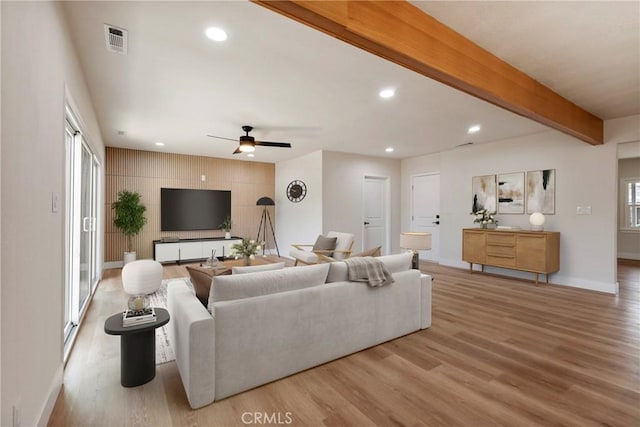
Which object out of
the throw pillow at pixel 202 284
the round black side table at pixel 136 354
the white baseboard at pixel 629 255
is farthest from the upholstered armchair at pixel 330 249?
the white baseboard at pixel 629 255

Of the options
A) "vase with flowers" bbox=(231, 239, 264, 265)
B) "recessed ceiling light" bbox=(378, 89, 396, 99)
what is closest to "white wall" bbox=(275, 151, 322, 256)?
"vase with flowers" bbox=(231, 239, 264, 265)

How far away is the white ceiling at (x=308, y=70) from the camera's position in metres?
2.11

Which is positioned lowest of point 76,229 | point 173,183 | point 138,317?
point 138,317

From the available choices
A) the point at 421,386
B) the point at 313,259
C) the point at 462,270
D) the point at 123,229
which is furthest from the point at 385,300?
the point at 123,229

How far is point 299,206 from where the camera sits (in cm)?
725

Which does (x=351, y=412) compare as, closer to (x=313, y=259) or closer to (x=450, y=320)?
(x=450, y=320)

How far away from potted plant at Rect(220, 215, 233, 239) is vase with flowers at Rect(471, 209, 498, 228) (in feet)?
17.7

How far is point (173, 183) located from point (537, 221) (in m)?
7.27

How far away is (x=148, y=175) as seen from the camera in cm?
665

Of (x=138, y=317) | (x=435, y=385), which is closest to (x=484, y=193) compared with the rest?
(x=435, y=385)

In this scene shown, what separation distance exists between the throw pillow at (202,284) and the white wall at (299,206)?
4323mm

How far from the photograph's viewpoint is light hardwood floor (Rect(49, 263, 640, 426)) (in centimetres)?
179

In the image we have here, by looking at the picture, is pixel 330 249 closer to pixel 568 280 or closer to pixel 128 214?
pixel 568 280

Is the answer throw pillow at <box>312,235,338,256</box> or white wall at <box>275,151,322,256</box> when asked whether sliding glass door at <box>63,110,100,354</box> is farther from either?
white wall at <box>275,151,322,256</box>
